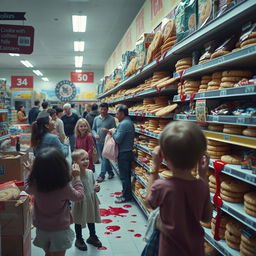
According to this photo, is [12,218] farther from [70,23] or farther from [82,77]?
[82,77]

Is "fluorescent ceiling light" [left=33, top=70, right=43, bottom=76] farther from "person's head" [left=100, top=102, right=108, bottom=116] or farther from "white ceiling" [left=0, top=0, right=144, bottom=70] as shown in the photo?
"person's head" [left=100, top=102, right=108, bottom=116]

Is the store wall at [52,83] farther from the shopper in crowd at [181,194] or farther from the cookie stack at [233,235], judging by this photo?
the shopper in crowd at [181,194]

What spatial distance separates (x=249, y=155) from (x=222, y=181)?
14.2 inches

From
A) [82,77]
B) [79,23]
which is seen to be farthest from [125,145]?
[82,77]

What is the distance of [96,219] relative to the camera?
341 centimetres

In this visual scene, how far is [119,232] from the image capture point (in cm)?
397

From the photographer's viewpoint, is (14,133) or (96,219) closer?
(96,219)

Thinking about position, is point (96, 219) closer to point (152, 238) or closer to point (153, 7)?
point (152, 238)

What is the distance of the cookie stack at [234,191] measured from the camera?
2174 millimetres

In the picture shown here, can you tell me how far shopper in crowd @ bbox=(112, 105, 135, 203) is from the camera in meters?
5.15

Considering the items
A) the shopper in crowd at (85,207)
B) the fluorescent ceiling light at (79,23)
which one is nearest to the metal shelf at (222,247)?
the shopper in crowd at (85,207)

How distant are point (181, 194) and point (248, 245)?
0.83 metres

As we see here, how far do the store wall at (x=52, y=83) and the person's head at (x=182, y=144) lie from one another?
18205 mm

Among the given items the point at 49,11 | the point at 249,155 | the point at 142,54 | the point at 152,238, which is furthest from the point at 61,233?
the point at 49,11
